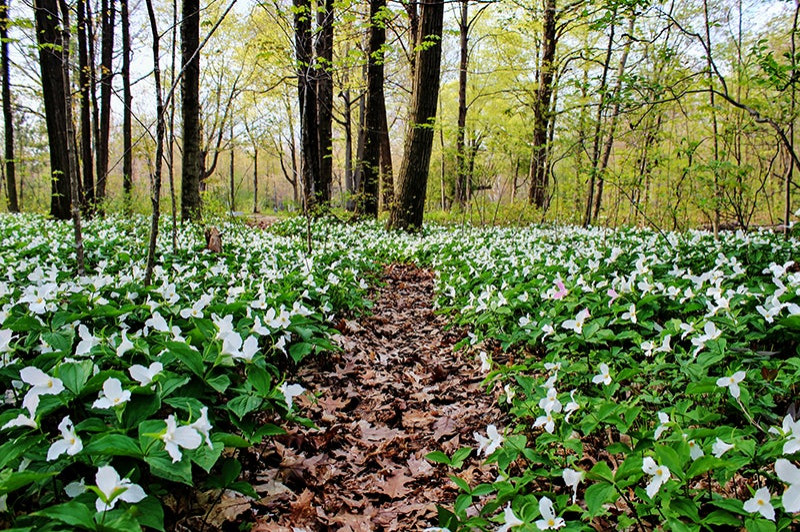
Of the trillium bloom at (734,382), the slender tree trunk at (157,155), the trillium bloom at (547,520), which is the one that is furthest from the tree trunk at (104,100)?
the trillium bloom at (734,382)

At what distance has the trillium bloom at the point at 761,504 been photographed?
1.15 metres

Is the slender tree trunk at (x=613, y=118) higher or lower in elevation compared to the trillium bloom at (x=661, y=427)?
higher

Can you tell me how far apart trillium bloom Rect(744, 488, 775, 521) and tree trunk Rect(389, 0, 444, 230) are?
8515 mm

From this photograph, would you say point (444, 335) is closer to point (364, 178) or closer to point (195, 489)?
point (195, 489)

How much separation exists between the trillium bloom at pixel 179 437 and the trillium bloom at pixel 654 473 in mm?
1324

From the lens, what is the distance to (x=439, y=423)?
8.80 ft

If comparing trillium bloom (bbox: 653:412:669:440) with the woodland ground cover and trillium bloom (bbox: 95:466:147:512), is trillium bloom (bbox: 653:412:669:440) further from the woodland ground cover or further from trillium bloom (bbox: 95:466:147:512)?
trillium bloom (bbox: 95:466:147:512)

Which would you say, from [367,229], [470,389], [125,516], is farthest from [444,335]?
[367,229]

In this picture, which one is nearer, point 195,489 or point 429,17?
point 195,489

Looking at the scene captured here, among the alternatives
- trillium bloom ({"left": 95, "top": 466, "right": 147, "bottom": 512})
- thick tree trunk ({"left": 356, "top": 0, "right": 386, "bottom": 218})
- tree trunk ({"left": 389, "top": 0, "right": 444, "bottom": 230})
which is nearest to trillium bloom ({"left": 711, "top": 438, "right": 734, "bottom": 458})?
trillium bloom ({"left": 95, "top": 466, "right": 147, "bottom": 512})

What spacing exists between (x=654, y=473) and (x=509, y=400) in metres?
0.92

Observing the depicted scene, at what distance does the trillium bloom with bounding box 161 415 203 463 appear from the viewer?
48.4 inches

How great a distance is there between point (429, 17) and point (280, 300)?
8348 millimetres

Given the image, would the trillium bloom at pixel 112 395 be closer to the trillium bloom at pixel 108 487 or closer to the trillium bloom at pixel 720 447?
the trillium bloom at pixel 108 487
